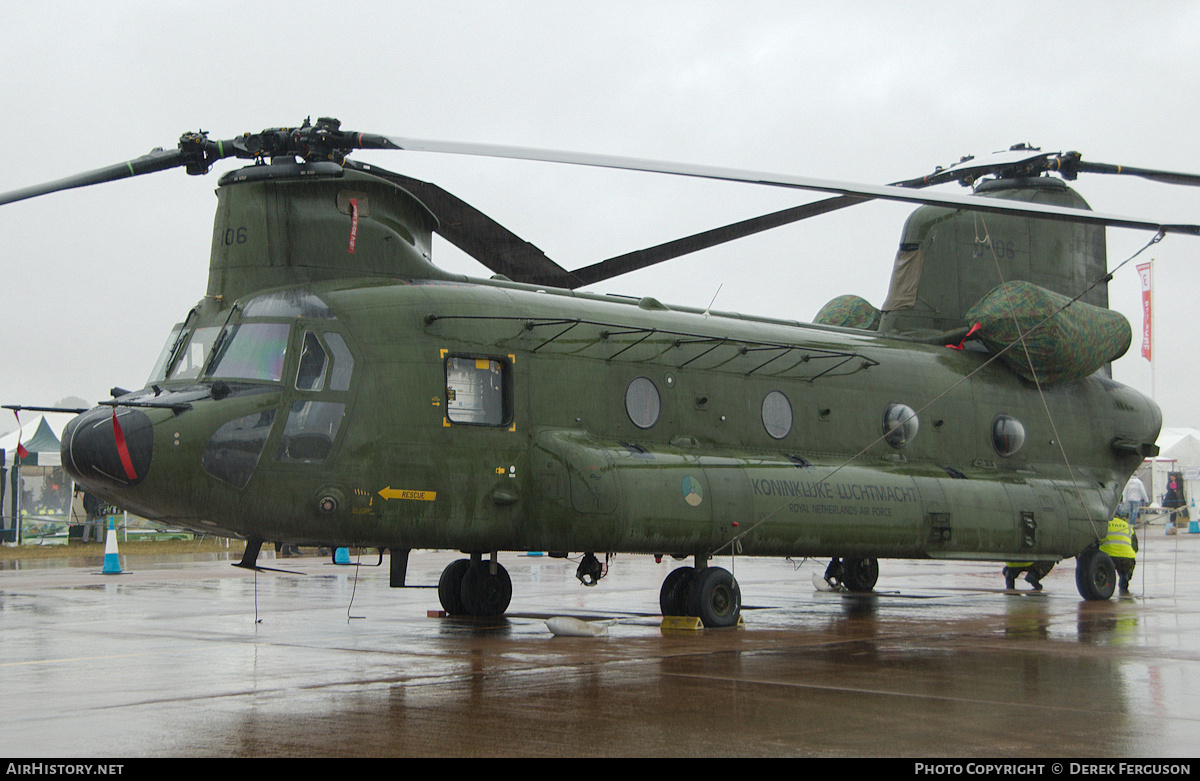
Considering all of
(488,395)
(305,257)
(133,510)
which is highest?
(305,257)

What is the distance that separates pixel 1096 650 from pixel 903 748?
5.88 meters

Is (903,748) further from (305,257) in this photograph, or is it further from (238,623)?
(238,623)

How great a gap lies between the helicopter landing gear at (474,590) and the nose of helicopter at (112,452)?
508 centimetres

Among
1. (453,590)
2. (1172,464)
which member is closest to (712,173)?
(453,590)

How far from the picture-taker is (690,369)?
46.7ft

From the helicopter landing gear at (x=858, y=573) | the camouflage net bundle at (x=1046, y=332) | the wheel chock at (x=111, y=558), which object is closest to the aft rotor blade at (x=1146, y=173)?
the camouflage net bundle at (x=1046, y=332)

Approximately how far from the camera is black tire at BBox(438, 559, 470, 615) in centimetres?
1506

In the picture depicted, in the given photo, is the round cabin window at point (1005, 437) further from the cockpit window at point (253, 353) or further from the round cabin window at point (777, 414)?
the cockpit window at point (253, 353)

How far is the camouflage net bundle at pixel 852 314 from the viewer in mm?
19766

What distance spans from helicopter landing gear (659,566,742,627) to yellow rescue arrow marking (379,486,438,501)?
349cm

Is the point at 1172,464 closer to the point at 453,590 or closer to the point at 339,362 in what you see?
the point at 453,590

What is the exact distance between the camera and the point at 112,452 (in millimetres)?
10891

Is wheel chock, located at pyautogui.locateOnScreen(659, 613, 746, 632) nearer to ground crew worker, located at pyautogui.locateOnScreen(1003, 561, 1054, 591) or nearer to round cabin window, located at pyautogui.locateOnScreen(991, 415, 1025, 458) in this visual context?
round cabin window, located at pyautogui.locateOnScreen(991, 415, 1025, 458)

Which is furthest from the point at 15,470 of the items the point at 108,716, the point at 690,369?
the point at 108,716
